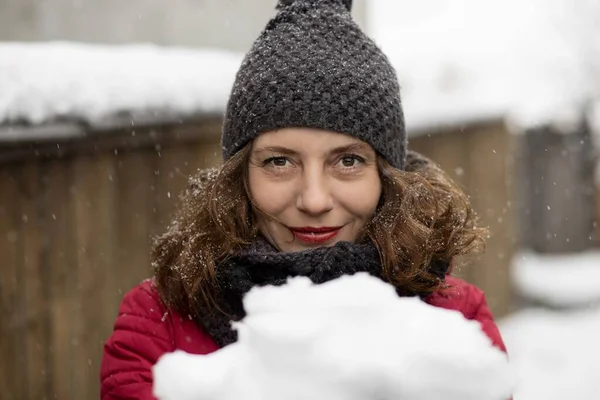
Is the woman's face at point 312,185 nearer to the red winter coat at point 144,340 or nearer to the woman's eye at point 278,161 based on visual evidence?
Result: the woman's eye at point 278,161

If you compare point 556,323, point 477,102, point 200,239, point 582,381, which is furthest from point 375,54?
point 556,323

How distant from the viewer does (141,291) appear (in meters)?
2.35

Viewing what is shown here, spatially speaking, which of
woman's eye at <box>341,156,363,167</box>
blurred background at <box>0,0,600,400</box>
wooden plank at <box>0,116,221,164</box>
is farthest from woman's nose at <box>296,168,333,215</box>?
wooden plank at <box>0,116,221,164</box>

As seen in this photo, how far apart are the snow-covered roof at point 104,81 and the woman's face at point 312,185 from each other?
122 cm

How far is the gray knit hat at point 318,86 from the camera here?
2.17m

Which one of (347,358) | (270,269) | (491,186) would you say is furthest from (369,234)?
(491,186)

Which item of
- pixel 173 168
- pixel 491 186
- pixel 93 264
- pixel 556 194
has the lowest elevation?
pixel 556 194

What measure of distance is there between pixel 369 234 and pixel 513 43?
14681 mm

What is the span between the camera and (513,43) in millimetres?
16031

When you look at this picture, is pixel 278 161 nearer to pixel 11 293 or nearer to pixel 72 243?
pixel 11 293

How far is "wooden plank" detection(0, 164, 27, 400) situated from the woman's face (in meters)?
1.39

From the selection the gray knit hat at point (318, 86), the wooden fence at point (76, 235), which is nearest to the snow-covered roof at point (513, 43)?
the wooden fence at point (76, 235)

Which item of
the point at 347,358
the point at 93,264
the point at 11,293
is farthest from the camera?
the point at 93,264

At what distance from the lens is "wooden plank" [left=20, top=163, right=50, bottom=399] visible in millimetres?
3316
